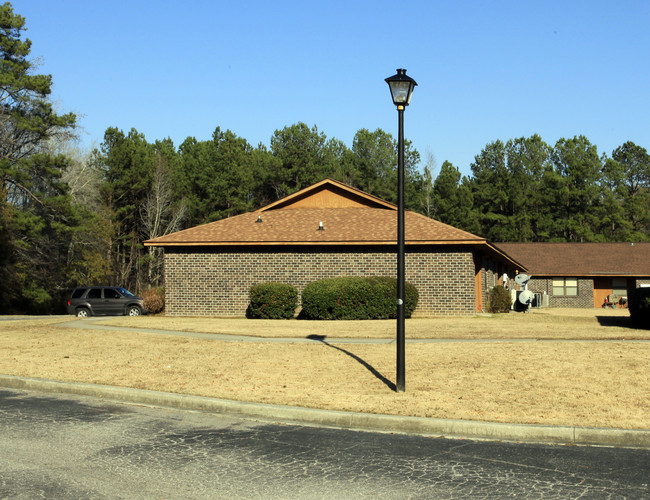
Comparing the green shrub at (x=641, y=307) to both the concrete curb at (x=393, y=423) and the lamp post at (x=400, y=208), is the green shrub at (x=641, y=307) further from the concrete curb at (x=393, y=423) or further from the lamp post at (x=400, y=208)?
the concrete curb at (x=393, y=423)

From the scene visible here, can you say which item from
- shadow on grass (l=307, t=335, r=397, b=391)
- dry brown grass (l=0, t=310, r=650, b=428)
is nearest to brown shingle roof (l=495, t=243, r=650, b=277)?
dry brown grass (l=0, t=310, r=650, b=428)

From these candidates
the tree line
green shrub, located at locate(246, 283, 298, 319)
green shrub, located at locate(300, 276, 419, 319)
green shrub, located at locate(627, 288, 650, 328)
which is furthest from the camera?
the tree line

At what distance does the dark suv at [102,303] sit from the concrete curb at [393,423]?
21.3 meters

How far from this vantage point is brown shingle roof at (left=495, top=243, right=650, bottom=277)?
4800 centimetres

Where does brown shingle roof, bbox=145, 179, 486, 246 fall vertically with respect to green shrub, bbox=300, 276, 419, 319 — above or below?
above

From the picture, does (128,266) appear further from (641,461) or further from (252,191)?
(641,461)

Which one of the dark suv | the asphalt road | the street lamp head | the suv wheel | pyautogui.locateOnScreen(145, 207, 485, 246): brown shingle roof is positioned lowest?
the asphalt road

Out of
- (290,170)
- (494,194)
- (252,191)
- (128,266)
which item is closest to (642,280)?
(494,194)

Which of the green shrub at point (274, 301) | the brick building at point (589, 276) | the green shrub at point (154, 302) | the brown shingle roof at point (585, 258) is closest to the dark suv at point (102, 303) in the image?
the green shrub at point (154, 302)

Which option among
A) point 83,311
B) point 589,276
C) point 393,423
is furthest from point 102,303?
point 589,276

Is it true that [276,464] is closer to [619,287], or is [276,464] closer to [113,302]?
[113,302]

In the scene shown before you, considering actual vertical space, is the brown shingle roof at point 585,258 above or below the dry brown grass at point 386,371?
above

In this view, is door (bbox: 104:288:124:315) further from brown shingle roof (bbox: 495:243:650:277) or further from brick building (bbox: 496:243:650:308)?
brown shingle roof (bbox: 495:243:650:277)

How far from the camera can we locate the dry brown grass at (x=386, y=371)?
9352mm
